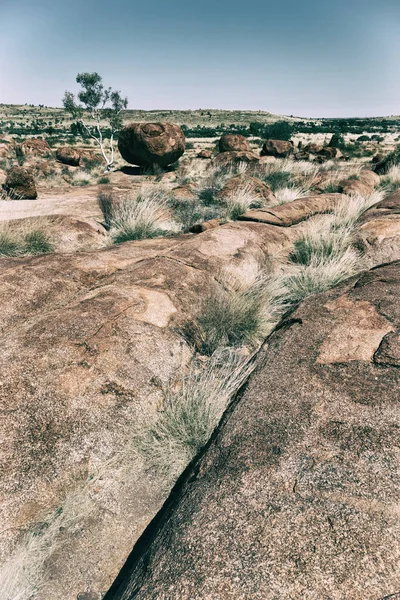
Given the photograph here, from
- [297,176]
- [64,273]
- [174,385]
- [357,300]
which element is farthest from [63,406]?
[297,176]

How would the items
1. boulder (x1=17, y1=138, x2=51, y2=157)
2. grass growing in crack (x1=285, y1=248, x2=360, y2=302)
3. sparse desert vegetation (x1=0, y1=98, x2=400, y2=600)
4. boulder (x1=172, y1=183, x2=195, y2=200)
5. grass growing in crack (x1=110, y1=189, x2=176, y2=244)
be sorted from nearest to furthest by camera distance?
sparse desert vegetation (x1=0, y1=98, x2=400, y2=600) → grass growing in crack (x1=285, y1=248, x2=360, y2=302) → grass growing in crack (x1=110, y1=189, x2=176, y2=244) → boulder (x1=172, y1=183, x2=195, y2=200) → boulder (x1=17, y1=138, x2=51, y2=157)

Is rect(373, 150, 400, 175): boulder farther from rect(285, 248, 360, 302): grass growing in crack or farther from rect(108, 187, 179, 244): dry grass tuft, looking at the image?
rect(285, 248, 360, 302): grass growing in crack

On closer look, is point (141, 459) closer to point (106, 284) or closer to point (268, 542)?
point (268, 542)

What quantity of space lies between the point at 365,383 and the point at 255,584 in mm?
1348

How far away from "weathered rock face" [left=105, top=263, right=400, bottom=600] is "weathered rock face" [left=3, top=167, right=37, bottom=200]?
1099cm

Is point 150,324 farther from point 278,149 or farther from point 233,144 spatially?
point 278,149

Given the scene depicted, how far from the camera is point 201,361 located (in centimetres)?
347

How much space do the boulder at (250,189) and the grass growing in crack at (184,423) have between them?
7.84 m

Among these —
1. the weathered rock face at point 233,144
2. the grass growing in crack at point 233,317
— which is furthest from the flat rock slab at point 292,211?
the weathered rock face at point 233,144

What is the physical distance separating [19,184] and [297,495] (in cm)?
1200

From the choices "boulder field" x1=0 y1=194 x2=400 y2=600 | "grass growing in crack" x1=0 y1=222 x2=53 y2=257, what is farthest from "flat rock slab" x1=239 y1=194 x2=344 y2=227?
"grass growing in crack" x1=0 y1=222 x2=53 y2=257

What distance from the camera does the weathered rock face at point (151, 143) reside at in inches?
719

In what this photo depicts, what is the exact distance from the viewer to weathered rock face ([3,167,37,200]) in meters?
10.9

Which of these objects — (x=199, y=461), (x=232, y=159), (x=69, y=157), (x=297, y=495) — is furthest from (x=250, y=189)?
(x=69, y=157)
